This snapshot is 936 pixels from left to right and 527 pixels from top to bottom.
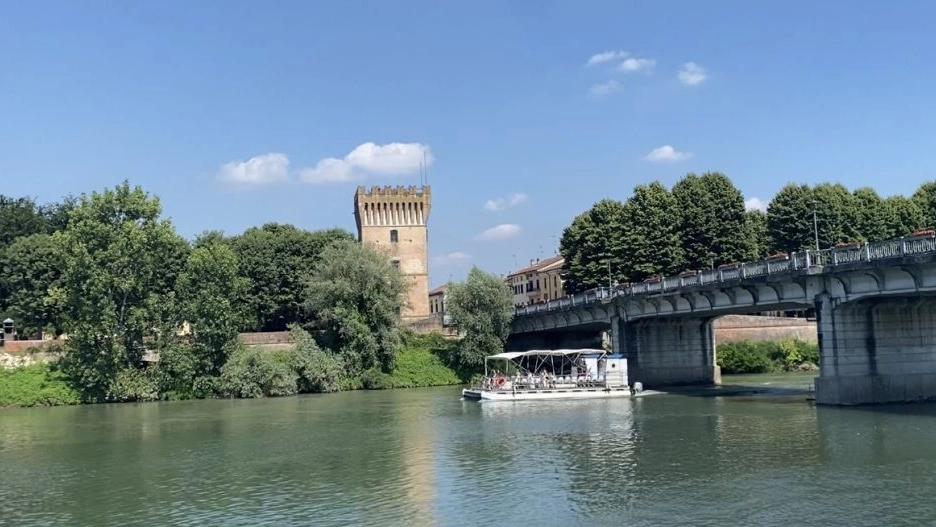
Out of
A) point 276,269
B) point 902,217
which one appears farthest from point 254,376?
point 902,217

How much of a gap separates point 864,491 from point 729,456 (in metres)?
7.48

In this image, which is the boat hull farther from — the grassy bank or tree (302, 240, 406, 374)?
the grassy bank

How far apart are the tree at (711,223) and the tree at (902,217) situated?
1630 cm

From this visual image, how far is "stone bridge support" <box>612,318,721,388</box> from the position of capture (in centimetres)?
7569

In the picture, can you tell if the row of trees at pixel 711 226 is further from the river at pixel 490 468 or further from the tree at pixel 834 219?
the river at pixel 490 468

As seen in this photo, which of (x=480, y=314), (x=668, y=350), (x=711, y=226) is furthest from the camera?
(x=711, y=226)

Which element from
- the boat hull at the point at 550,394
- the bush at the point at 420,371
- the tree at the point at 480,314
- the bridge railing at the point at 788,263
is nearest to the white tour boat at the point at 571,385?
the boat hull at the point at 550,394

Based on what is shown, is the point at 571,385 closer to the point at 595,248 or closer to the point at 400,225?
the point at 595,248

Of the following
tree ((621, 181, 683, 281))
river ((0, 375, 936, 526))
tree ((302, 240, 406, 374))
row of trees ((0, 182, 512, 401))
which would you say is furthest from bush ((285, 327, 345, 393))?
tree ((621, 181, 683, 281))

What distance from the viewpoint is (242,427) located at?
51.4 meters

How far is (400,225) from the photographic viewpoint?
12862cm

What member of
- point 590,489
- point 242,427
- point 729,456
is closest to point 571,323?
point 242,427

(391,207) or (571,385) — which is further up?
(391,207)

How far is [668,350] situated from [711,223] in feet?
63.3
